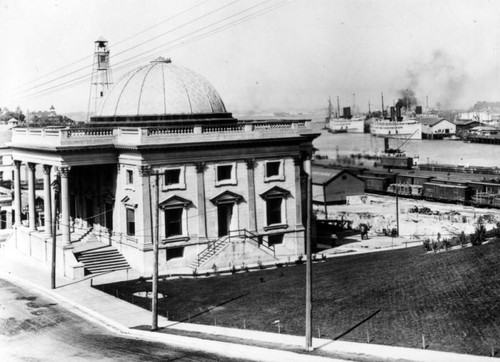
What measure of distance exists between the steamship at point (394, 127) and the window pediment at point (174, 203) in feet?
317

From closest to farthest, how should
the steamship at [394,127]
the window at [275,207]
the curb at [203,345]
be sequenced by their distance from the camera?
1. the curb at [203,345]
2. the window at [275,207]
3. the steamship at [394,127]

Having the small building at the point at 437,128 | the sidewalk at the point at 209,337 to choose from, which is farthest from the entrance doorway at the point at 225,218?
the small building at the point at 437,128

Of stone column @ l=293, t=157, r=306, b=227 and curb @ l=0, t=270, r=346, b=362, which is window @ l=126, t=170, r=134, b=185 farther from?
stone column @ l=293, t=157, r=306, b=227

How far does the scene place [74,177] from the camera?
54125mm

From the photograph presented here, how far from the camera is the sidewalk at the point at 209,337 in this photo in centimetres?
2508

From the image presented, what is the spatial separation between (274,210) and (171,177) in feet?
28.8

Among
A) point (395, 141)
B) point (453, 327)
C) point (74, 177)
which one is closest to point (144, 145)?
point (74, 177)

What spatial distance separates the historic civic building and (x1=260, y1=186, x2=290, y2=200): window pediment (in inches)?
3.2

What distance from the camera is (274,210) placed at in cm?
5053

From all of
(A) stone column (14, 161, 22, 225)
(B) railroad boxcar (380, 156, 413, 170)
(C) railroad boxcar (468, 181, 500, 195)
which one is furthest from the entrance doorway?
(B) railroad boxcar (380, 156, 413, 170)

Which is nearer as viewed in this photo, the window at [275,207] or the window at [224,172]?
the window at [224,172]

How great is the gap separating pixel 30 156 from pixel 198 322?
79.8 ft

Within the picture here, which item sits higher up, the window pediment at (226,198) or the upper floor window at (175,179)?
the upper floor window at (175,179)

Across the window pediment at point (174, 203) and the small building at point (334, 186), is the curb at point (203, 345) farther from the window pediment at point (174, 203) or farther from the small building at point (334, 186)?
the small building at point (334, 186)
